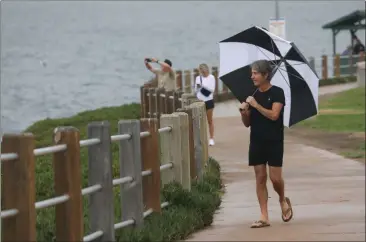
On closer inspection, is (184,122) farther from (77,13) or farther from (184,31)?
(77,13)

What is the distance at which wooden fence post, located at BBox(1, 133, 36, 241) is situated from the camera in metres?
6.96

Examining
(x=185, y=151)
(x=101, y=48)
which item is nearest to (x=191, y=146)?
(x=185, y=151)

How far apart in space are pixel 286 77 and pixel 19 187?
4566 mm

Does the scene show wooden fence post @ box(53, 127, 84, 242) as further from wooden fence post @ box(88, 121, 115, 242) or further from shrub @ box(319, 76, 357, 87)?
shrub @ box(319, 76, 357, 87)

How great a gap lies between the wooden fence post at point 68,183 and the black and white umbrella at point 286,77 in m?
3.29

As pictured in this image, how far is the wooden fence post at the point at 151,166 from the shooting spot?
9.67m

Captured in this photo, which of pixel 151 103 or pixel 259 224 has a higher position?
pixel 151 103

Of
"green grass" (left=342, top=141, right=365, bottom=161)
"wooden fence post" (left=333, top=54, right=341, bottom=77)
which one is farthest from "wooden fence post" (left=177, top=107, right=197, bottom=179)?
"wooden fence post" (left=333, top=54, right=341, bottom=77)

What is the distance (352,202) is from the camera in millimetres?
11531

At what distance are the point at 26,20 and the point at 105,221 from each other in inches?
6097

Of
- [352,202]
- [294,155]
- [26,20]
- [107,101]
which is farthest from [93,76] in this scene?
[26,20]

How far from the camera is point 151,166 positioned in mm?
9711

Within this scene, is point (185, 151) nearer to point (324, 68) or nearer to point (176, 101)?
point (176, 101)

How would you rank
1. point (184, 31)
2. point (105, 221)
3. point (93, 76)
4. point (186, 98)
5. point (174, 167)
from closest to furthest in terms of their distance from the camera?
point (105, 221) < point (174, 167) < point (186, 98) < point (93, 76) < point (184, 31)
